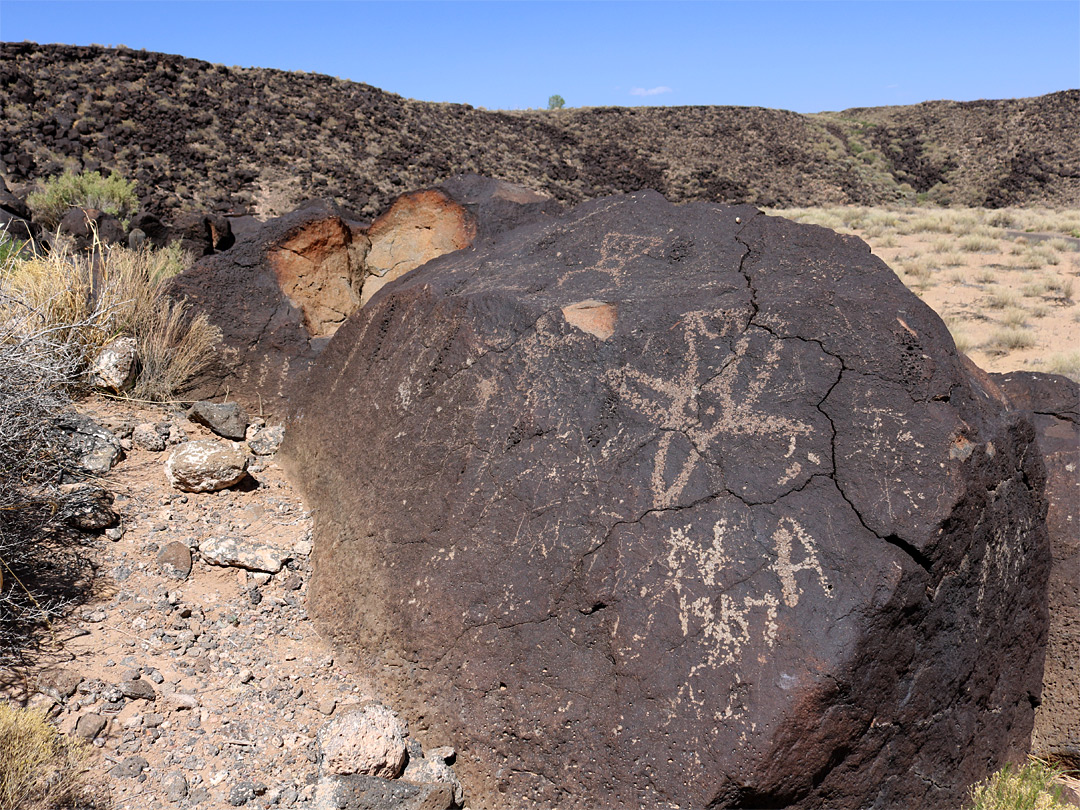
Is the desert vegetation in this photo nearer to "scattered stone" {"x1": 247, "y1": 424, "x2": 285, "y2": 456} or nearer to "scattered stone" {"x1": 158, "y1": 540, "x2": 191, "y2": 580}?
"scattered stone" {"x1": 247, "y1": 424, "x2": 285, "y2": 456}

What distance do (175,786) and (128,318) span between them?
122 inches

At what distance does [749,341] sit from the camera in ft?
8.95

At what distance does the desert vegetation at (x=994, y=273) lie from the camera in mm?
9484

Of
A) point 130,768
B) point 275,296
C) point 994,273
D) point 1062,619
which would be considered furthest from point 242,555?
point 994,273

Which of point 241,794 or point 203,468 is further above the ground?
point 203,468

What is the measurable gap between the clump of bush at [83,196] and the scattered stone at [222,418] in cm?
1046

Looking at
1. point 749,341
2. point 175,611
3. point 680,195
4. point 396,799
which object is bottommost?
point 396,799

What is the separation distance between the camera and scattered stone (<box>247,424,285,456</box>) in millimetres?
4137

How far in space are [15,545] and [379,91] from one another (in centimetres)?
2864

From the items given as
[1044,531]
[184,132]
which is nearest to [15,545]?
[1044,531]

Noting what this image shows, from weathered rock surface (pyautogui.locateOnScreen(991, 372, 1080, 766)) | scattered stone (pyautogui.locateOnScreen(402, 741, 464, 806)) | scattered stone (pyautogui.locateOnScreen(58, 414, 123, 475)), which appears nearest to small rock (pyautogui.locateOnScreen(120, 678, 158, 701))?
scattered stone (pyautogui.locateOnScreen(402, 741, 464, 806))

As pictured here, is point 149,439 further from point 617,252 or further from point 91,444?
point 617,252

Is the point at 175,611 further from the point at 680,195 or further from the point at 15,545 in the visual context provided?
the point at 680,195

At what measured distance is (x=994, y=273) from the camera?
1330 cm
